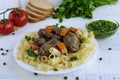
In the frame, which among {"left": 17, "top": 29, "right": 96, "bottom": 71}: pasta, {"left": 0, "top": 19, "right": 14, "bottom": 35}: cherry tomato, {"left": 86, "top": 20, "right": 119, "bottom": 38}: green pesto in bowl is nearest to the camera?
{"left": 17, "top": 29, "right": 96, "bottom": 71}: pasta

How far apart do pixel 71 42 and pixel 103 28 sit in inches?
9.5

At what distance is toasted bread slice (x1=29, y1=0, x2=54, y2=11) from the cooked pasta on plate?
0.32m

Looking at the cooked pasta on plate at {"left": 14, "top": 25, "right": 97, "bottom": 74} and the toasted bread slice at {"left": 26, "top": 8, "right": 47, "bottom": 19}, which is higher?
the toasted bread slice at {"left": 26, "top": 8, "right": 47, "bottom": 19}

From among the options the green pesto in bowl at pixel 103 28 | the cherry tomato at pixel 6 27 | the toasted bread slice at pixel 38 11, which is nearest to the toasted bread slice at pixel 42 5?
the toasted bread slice at pixel 38 11

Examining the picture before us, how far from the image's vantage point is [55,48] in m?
1.17

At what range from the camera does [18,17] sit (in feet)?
4.95

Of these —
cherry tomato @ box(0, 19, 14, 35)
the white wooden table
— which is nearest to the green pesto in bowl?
the white wooden table

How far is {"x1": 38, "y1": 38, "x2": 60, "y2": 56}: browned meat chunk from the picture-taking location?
1.16m

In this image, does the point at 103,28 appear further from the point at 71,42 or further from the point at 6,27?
the point at 6,27

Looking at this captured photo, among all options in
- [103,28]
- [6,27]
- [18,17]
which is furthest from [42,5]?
[103,28]

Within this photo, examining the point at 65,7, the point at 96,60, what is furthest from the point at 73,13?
the point at 96,60

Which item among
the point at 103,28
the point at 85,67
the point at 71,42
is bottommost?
the point at 85,67

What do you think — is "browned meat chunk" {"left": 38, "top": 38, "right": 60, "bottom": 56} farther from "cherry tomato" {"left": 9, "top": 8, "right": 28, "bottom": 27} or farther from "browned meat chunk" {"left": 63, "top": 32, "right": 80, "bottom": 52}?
"cherry tomato" {"left": 9, "top": 8, "right": 28, "bottom": 27}

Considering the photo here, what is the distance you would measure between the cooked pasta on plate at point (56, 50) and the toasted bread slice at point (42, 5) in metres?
→ 0.32
